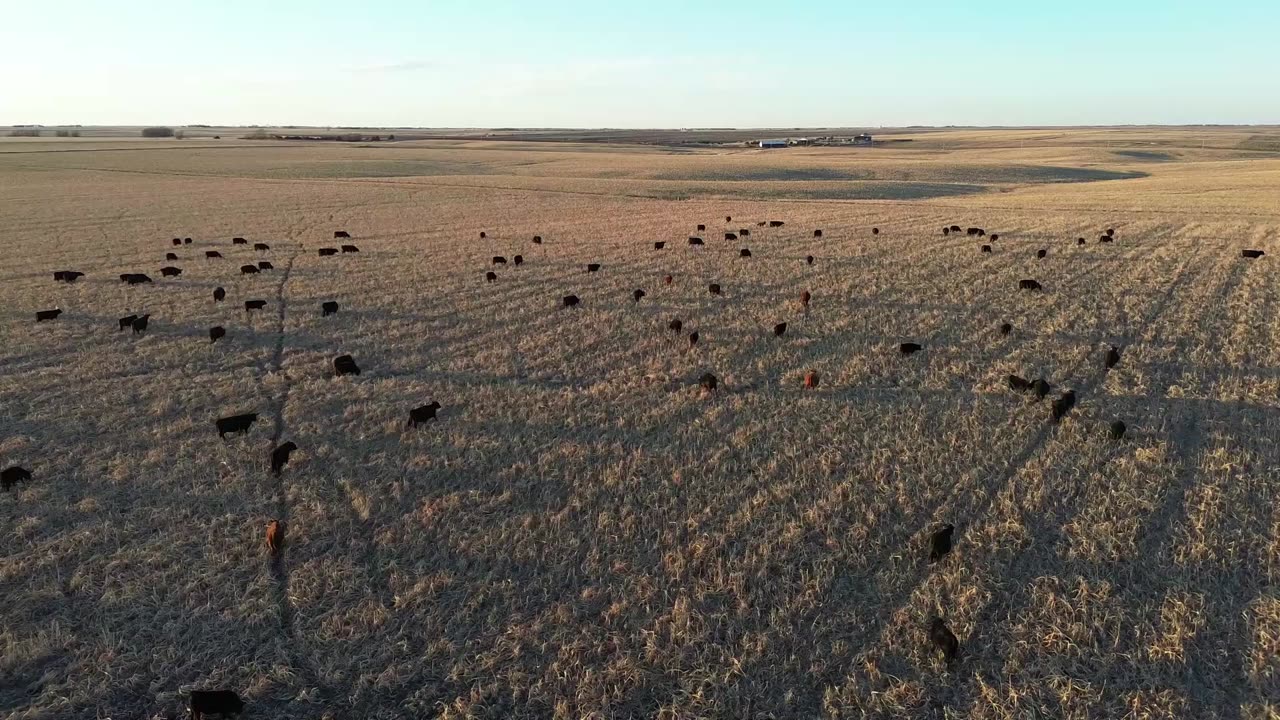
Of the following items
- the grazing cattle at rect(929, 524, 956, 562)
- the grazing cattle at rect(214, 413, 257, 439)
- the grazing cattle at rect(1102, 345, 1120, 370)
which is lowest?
the grazing cattle at rect(929, 524, 956, 562)

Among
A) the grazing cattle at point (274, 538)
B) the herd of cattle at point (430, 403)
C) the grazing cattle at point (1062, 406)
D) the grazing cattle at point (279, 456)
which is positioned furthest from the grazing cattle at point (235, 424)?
the grazing cattle at point (1062, 406)

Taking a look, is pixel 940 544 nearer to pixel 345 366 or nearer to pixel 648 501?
pixel 648 501

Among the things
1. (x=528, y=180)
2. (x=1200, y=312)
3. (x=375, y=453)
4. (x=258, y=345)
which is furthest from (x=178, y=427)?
(x=528, y=180)

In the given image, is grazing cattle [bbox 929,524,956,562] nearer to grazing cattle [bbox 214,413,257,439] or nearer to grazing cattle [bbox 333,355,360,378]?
grazing cattle [bbox 214,413,257,439]

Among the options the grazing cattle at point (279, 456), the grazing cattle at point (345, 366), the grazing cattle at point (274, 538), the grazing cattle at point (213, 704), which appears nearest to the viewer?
the grazing cattle at point (213, 704)

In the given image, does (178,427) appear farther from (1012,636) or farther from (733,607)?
(1012,636)

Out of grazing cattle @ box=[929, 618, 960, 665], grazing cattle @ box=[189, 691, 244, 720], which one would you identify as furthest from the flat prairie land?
grazing cattle @ box=[189, 691, 244, 720]

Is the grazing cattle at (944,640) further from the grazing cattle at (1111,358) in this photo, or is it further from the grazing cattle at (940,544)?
the grazing cattle at (1111,358)
